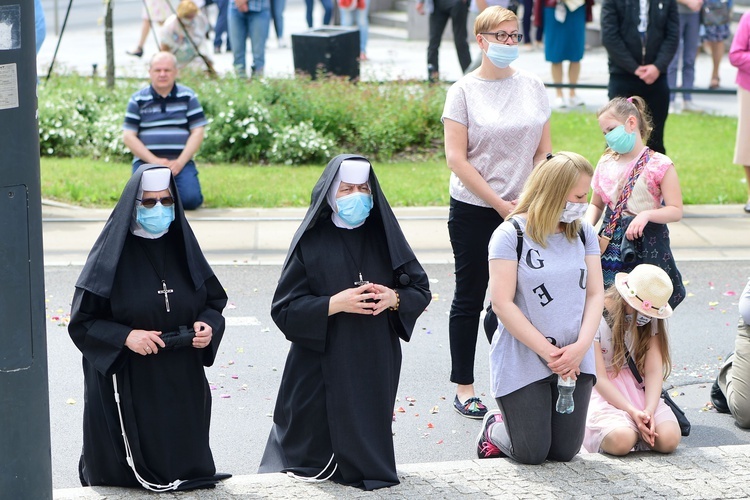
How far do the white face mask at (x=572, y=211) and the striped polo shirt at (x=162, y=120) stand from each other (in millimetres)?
5788

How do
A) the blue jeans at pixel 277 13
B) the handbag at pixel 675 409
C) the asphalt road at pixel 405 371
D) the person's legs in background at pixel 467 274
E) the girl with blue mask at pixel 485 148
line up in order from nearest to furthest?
1. the handbag at pixel 675 409
2. the asphalt road at pixel 405 371
3. the girl with blue mask at pixel 485 148
4. the person's legs in background at pixel 467 274
5. the blue jeans at pixel 277 13

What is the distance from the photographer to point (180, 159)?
34.5ft

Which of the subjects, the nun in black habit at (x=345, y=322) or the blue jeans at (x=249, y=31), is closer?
the nun in black habit at (x=345, y=322)

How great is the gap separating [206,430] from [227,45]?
680 inches

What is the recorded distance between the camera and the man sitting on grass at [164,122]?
10.4m

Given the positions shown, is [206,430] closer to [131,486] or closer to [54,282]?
[131,486]

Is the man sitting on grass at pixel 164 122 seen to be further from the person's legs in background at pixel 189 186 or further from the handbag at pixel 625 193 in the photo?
the handbag at pixel 625 193

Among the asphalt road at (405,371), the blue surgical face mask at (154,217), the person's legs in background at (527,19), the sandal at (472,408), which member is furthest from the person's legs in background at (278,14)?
the blue surgical face mask at (154,217)

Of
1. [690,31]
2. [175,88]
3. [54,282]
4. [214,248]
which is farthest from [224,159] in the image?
[690,31]

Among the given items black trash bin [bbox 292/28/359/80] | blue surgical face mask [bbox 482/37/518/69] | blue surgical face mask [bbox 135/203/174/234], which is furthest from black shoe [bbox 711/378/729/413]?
black trash bin [bbox 292/28/359/80]

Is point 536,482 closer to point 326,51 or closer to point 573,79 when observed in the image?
point 326,51

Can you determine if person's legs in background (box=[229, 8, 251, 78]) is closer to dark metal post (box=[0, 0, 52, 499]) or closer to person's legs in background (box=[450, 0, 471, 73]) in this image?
person's legs in background (box=[450, 0, 471, 73])

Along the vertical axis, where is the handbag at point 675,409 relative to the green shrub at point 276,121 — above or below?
below

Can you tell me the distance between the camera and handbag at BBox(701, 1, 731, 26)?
1695 cm
